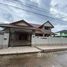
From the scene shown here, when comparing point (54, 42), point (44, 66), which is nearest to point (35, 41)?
point (54, 42)

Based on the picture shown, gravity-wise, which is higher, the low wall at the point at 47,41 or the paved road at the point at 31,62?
the low wall at the point at 47,41

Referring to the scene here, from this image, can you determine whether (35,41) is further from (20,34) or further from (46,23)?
(46,23)

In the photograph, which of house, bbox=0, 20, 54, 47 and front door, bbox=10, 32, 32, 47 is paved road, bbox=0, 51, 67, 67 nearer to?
house, bbox=0, 20, 54, 47

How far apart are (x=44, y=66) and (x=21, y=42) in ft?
33.2

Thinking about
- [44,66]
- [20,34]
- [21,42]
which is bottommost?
[44,66]

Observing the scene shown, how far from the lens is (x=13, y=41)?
14664 mm

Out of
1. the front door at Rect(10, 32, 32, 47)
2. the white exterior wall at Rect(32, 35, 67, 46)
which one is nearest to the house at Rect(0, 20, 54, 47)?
the front door at Rect(10, 32, 32, 47)

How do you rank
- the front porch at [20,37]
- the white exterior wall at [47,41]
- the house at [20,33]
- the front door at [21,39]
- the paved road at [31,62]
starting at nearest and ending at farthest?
Result: the paved road at [31,62], the house at [20,33], the front porch at [20,37], the front door at [21,39], the white exterior wall at [47,41]

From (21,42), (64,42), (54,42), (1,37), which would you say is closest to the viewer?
(1,37)

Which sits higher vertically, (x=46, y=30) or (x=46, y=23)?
(x=46, y=23)

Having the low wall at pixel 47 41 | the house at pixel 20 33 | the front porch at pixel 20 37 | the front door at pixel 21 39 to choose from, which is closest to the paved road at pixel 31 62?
the house at pixel 20 33

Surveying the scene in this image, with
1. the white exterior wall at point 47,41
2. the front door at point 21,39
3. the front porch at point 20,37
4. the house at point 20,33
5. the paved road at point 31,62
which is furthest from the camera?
the white exterior wall at point 47,41

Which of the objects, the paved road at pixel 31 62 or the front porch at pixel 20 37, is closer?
the paved road at pixel 31 62

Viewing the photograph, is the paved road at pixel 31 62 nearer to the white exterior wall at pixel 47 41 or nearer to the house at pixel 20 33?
the house at pixel 20 33
